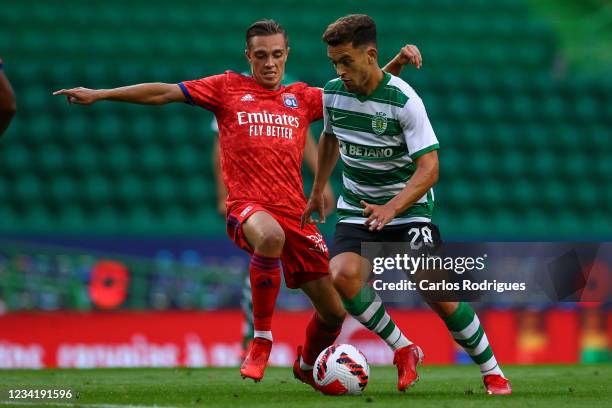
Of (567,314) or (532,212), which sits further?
(532,212)

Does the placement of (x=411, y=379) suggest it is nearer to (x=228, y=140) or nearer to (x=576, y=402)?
(x=576, y=402)

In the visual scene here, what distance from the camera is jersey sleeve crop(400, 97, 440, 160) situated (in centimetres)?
492

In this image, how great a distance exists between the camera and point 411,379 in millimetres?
5102

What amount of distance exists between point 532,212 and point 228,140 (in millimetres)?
7706

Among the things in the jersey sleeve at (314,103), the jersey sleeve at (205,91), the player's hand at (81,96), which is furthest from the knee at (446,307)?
the player's hand at (81,96)

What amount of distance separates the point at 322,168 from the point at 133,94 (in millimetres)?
965

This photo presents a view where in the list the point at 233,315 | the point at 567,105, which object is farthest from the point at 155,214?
the point at 567,105

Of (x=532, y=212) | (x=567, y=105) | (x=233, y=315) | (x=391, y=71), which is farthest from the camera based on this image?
(x=567, y=105)

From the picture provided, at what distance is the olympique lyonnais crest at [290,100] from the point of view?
18.9ft

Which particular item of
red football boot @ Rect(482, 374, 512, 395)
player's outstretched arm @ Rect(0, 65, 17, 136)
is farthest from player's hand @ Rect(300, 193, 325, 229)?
player's outstretched arm @ Rect(0, 65, 17, 136)

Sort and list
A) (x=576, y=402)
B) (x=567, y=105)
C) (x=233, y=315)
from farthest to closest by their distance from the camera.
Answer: (x=567, y=105)
(x=233, y=315)
(x=576, y=402)

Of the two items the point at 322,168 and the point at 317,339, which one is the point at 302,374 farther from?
the point at 322,168

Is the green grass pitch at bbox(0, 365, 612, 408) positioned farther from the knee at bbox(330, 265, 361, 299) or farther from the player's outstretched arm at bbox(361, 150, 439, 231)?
the player's outstretched arm at bbox(361, 150, 439, 231)

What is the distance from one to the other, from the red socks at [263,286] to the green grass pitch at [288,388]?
13.6 inches
